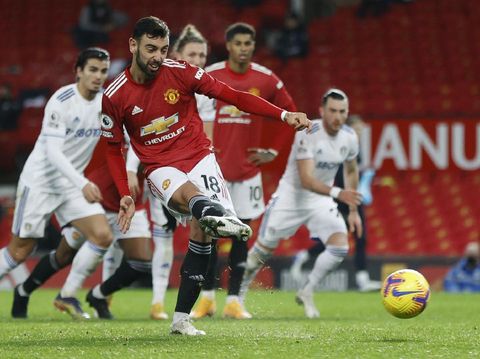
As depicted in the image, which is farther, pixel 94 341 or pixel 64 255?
pixel 64 255

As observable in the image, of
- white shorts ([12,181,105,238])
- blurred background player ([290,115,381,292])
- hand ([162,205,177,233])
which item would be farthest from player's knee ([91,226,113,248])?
blurred background player ([290,115,381,292])

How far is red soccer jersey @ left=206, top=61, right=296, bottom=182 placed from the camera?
32.4 feet

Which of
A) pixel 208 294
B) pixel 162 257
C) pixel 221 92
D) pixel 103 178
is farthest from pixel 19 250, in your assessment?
pixel 221 92

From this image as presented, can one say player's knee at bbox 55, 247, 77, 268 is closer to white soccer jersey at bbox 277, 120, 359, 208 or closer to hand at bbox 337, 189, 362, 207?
white soccer jersey at bbox 277, 120, 359, 208

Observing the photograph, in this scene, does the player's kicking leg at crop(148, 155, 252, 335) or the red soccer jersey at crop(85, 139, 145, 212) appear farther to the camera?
the red soccer jersey at crop(85, 139, 145, 212)

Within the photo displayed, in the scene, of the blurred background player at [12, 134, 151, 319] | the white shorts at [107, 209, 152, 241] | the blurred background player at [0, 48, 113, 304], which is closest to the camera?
the blurred background player at [0, 48, 113, 304]

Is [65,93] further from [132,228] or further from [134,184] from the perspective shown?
[132,228]

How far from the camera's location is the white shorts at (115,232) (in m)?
9.66

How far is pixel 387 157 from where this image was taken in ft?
55.6

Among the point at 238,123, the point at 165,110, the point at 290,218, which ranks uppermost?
the point at 238,123

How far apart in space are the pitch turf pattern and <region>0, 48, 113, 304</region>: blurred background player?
0.64m

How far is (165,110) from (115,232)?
108 inches

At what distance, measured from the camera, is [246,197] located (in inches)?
394

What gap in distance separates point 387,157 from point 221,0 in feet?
19.0
